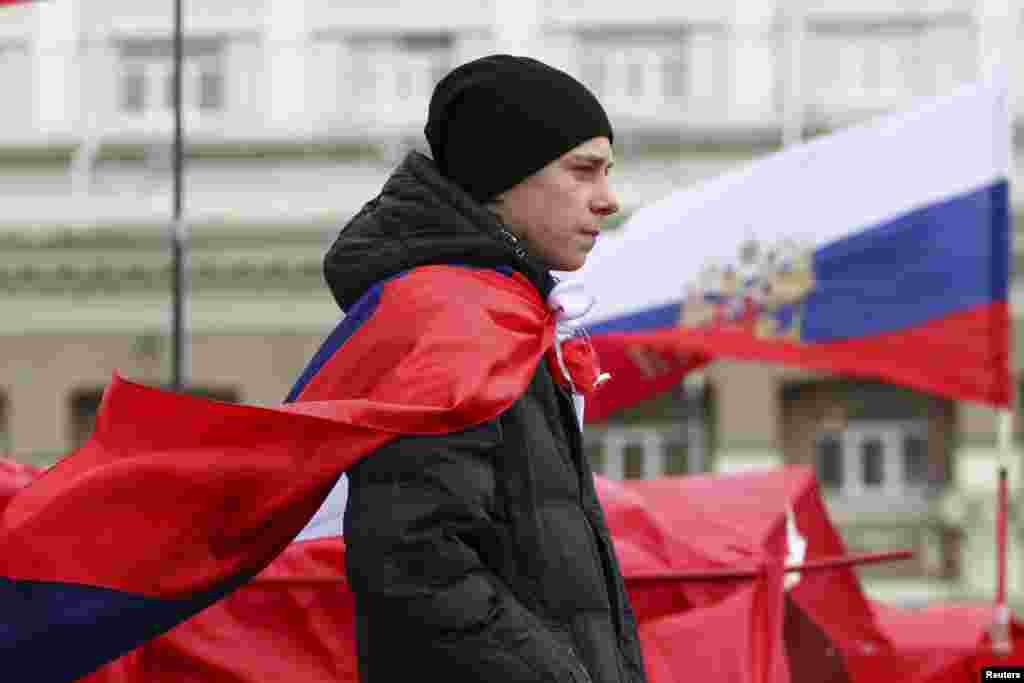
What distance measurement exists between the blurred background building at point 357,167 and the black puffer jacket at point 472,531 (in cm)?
1419

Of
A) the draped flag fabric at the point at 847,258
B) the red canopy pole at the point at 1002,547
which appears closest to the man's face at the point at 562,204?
the red canopy pole at the point at 1002,547

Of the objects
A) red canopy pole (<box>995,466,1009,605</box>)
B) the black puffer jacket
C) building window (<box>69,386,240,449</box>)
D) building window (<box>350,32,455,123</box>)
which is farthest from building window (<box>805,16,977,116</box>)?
the black puffer jacket

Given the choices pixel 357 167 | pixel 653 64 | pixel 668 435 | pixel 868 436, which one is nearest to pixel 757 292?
pixel 668 435

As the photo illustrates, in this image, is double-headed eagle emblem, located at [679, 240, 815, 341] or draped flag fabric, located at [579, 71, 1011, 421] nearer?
draped flag fabric, located at [579, 71, 1011, 421]

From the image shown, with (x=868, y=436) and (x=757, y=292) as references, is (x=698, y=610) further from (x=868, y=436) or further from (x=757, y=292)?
(x=868, y=436)

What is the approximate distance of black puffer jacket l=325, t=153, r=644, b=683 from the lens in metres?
Answer: 2.44

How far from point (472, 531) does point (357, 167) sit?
15923 mm

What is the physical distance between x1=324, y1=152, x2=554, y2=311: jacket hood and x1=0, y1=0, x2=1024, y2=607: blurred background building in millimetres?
14145

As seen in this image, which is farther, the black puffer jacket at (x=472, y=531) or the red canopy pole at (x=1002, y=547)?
the red canopy pole at (x=1002, y=547)

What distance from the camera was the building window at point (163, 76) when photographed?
62.4 feet

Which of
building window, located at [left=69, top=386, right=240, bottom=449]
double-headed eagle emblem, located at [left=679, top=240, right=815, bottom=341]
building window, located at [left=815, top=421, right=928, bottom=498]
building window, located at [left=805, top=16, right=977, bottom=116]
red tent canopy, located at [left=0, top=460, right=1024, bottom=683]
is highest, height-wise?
building window, located at [left=805, top=16, right=977, bottom=116]

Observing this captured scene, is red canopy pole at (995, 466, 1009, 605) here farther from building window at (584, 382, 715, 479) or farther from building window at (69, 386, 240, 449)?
building window at (69, 386, 240, 449)

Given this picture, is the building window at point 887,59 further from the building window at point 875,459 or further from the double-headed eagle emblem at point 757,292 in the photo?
the double-headed eagle emblem at point 757,292

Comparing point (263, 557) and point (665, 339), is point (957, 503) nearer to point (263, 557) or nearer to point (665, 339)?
point (665, 339)
